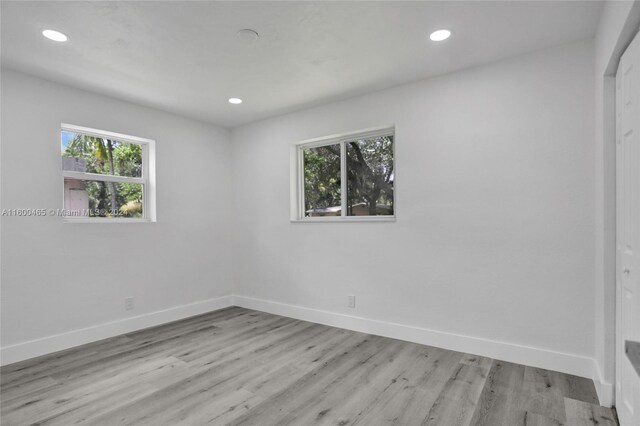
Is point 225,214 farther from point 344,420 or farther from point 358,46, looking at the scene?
point 344,420

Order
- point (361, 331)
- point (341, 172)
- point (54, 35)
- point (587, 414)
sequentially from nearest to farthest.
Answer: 1. point (587, 414)
2. point (54, 35)
3. point (361, 331)
4. point (341, 172)

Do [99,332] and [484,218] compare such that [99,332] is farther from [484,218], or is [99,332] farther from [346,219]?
[484,218]

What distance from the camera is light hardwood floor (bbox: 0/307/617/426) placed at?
2.12m

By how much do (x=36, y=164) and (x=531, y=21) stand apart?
418cm

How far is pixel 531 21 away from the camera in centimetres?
234

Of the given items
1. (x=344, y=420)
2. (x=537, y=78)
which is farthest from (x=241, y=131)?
(x=344, y=420)

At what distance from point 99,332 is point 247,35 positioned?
322 centimetres

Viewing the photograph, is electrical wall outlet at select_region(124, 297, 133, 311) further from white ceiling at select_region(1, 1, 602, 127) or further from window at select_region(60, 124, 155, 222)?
white ceiling at select_region(1, 1, 602, 127)

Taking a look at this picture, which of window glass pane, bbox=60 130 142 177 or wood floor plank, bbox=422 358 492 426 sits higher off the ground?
window glass pane, bbox=60 130 142 177

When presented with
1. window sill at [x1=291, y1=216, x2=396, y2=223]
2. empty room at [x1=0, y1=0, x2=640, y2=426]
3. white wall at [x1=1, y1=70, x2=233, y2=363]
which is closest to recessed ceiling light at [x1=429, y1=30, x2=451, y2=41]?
empty room at [x1=0, y1=0, x2=640, y2=426]

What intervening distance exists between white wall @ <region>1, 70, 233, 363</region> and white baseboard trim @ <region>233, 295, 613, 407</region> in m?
1.34

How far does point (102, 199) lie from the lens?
371 cm

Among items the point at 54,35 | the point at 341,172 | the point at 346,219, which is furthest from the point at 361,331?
the point at 54,35

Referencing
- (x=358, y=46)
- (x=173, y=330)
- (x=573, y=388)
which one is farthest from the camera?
(x=173, y=330)
